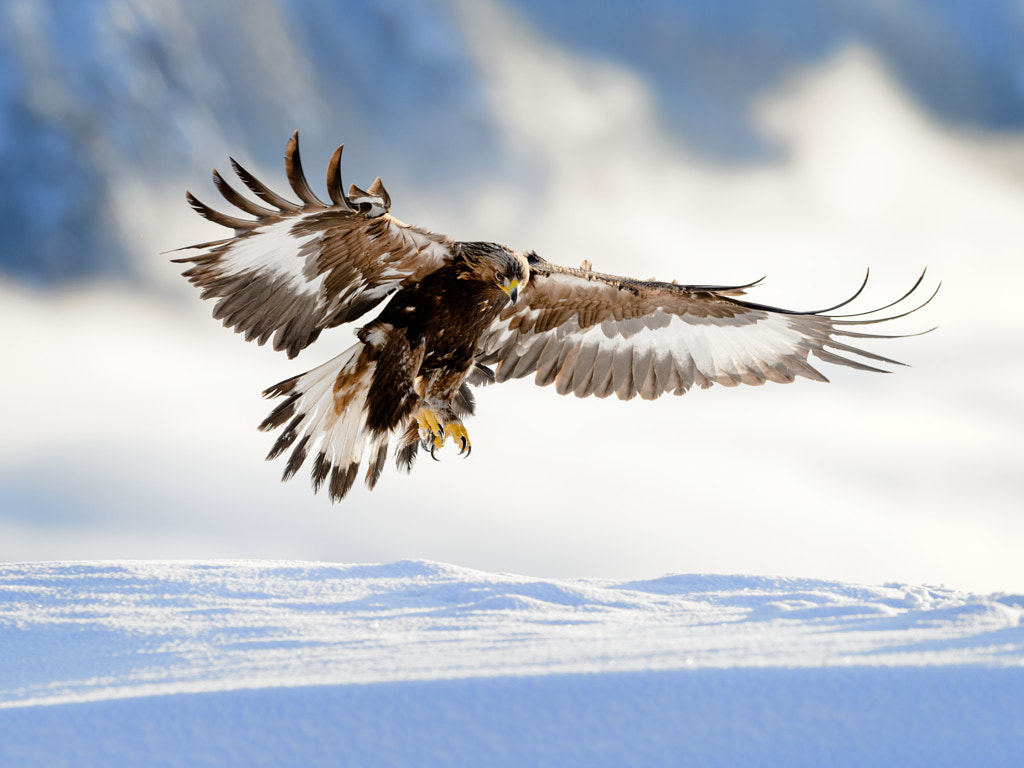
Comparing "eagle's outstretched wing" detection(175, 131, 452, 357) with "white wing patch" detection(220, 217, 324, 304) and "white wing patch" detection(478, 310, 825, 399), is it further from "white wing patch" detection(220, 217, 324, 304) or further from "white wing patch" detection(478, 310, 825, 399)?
"white wing patch" detection(478, 310, 825, 399)

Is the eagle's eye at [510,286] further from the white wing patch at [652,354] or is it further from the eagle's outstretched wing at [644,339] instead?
the white wing patch at [652,354]

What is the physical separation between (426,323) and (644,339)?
2.19m

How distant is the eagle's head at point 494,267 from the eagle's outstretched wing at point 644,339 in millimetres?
840

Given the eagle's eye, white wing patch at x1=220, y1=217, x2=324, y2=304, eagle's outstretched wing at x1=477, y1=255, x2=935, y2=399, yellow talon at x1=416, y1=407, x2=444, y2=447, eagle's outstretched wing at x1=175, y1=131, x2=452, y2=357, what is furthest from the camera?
eagle's outstretched wing at x1=477, y1=255, x2=935, y2=399

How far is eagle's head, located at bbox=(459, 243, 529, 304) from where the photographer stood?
5449 millimetres

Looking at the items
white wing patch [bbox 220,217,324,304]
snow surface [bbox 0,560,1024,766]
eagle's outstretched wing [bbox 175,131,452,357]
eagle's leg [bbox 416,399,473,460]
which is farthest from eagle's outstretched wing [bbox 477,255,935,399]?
snow surface [bbox 0,560,1024,766]

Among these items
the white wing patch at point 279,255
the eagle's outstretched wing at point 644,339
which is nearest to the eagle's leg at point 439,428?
the eagle's outstretched wing at point 644,339

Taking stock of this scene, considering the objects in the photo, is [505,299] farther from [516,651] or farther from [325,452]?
[516,651]

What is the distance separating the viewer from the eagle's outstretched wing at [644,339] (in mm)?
6504

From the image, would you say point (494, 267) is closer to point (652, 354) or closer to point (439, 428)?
point (439, 428)

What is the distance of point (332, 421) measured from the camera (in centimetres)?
594

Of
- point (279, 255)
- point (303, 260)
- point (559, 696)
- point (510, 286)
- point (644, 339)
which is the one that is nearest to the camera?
point (559, 696)

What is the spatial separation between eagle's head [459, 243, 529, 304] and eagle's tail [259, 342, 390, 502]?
0.86m

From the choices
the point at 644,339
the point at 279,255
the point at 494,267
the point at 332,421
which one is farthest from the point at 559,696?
the point at 644,339
